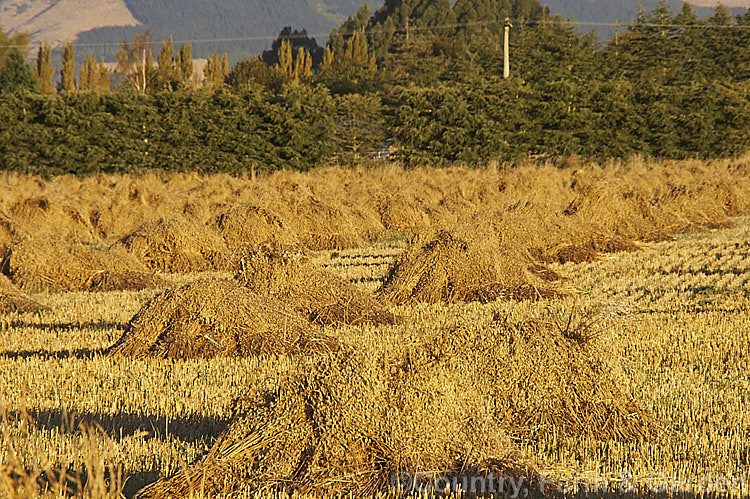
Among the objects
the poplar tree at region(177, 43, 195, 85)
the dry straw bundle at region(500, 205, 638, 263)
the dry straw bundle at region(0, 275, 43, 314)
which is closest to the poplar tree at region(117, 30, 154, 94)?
the poplar tree at region(177, 43, 195, 85)

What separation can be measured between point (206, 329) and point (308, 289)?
5.62 ft

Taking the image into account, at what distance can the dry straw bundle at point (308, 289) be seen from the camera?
8.80 metres

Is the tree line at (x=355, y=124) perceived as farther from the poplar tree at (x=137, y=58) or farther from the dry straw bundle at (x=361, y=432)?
the poplar tree at (x=137, y=58)

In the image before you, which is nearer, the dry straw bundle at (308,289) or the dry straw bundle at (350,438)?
the dry straw bundle at (350,438)

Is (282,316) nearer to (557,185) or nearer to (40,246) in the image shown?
(40,246)

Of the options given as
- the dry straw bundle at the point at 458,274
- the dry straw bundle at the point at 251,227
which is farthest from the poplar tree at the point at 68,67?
the dry straw bundle at the point at 458,274

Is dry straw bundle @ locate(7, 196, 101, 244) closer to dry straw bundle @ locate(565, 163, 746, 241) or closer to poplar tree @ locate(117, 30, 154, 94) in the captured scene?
dry straw bundle @ locate(565, 163, 746, 241)

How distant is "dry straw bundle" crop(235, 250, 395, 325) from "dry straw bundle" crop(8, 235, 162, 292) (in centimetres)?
345

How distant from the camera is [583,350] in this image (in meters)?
5.32

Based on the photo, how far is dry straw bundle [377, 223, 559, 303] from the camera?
10.2m

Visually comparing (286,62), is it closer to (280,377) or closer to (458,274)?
(458,274)

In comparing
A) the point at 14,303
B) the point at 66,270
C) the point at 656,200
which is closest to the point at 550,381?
the point at 14,303

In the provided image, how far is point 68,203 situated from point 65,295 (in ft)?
25.2

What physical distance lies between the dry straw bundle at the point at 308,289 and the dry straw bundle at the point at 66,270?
3452 mm
